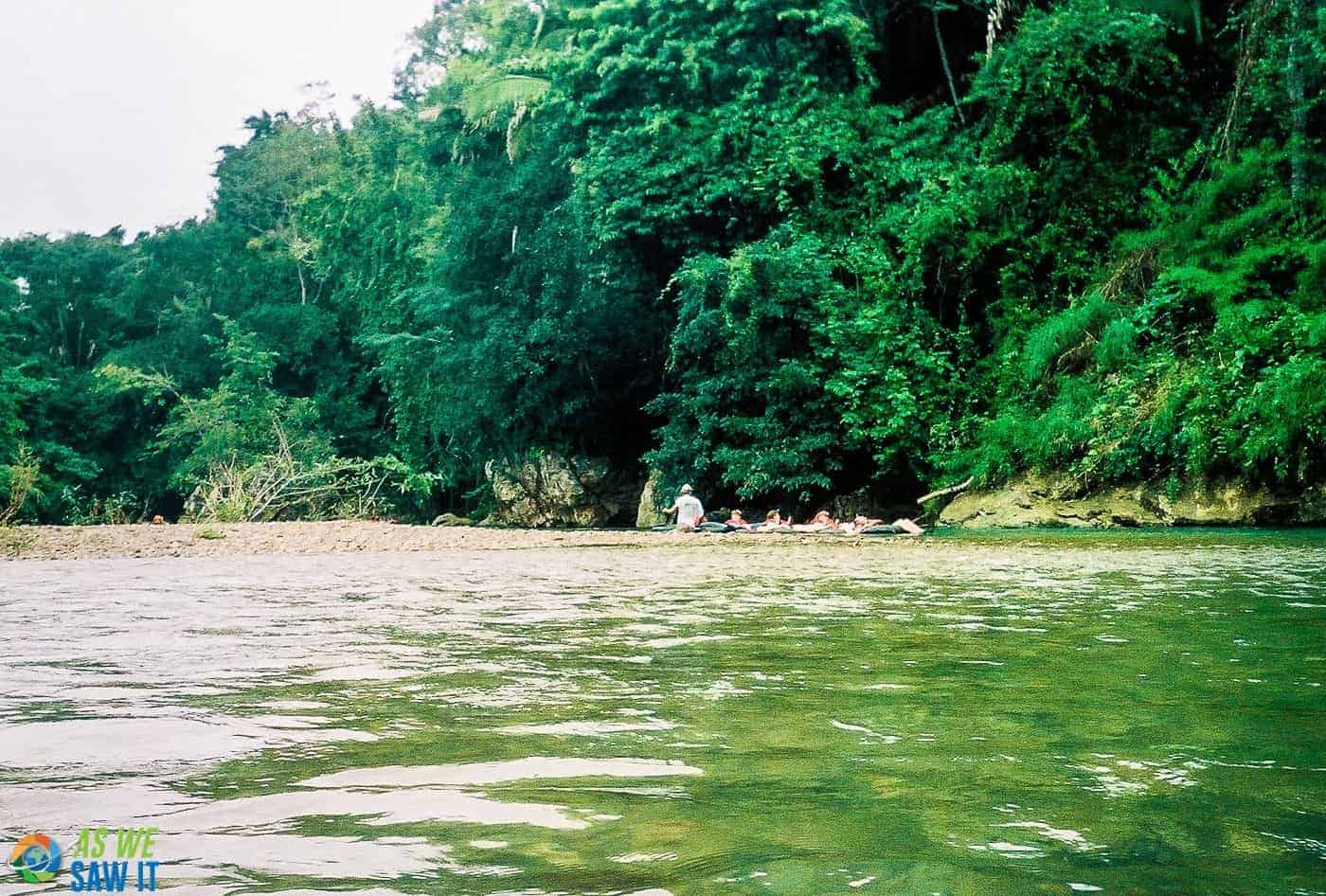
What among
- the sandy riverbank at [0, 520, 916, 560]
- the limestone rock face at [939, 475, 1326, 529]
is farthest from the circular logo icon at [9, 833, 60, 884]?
the limestone rock face at [939, 475, 1326, 529]

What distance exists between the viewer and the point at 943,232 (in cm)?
1864

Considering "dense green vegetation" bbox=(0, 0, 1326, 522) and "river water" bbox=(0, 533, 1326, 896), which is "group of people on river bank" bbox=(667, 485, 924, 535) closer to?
"dense green vegetation" bbox=(0, 0, 1326, 522)

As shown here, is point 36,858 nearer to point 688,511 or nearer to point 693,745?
point 693,745

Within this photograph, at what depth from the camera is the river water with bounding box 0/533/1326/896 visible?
168 cm

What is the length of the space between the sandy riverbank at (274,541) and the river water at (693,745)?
650cm

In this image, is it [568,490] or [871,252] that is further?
[568,490]

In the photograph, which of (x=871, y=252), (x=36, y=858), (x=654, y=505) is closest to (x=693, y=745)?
(x=36, y=858)

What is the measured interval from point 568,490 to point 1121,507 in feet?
43.3

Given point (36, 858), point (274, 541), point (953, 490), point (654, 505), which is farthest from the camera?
point (654, 505)

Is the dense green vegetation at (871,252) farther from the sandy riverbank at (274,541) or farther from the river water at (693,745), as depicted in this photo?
the river water at (693,745)

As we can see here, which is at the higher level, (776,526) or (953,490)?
(953,490)

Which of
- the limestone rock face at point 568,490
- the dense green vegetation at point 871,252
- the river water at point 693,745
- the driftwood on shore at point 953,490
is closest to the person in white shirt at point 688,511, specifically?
the dense green vegetation at point 871,252

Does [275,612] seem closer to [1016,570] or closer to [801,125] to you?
[1016,570]

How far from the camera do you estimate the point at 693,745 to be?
2455 mm
